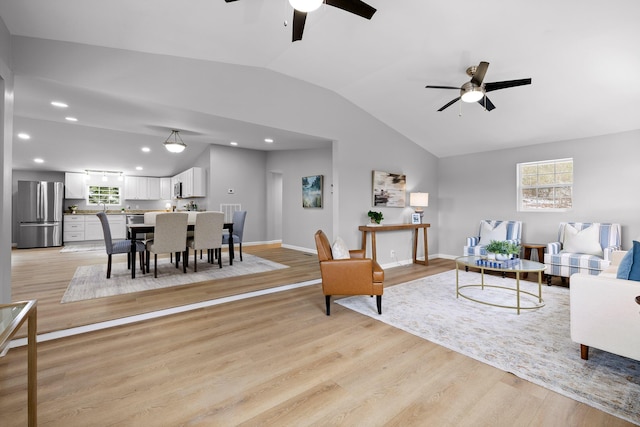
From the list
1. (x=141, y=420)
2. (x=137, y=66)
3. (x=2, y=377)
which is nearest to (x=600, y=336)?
(x=141, y=420)

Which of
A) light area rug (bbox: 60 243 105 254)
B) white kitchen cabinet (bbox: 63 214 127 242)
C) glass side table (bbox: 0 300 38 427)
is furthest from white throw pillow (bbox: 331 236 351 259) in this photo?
white kitchen cabinet (bbox: 63 214 127 242)

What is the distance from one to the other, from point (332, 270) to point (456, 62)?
10.2 ft

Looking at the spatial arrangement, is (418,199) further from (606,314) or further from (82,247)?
(82,247)

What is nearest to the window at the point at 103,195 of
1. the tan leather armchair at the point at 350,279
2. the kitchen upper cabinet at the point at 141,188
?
the kitchen upper cabinet at the point at 141,188

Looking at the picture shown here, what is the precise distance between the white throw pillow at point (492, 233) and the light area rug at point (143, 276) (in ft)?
12.8

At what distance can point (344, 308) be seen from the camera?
320 cm

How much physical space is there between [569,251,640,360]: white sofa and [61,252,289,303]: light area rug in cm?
401

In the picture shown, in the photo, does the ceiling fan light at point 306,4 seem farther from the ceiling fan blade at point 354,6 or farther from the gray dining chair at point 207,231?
the gray dining chair at point 207,231

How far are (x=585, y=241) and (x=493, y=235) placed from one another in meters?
1.26

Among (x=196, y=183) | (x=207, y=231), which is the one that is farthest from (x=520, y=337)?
(x=196, y=183)

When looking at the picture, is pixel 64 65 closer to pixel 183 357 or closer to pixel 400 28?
pixel 183 357

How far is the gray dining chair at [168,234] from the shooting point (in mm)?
4227

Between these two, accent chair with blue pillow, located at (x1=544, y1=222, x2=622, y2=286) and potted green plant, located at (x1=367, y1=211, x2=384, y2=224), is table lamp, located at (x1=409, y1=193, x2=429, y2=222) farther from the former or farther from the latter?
accent chair with blue pillow, located at (x1=544, y1=222, x2=622, y2=286)

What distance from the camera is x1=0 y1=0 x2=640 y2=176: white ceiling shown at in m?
2.66
